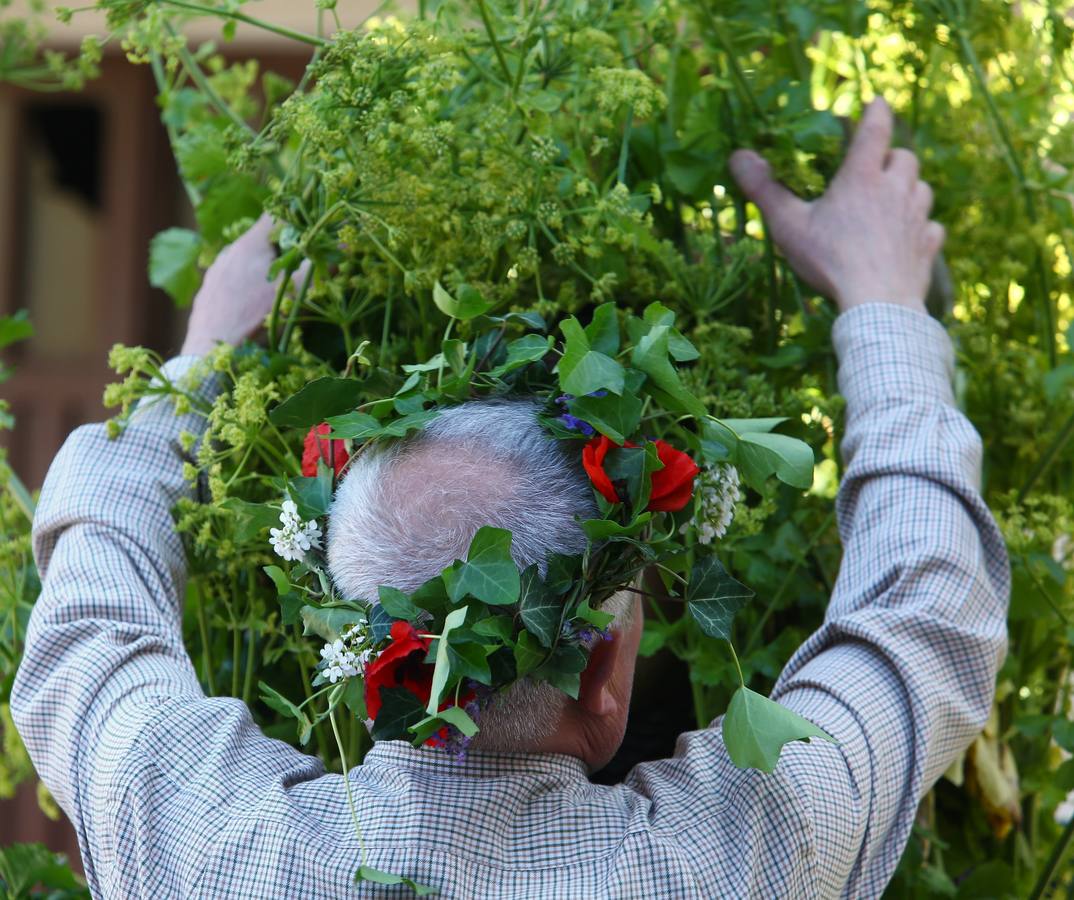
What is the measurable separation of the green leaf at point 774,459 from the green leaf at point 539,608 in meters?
0.19

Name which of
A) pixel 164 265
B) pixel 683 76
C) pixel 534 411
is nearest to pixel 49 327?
pixel 164 265

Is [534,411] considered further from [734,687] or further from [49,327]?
[49,327]

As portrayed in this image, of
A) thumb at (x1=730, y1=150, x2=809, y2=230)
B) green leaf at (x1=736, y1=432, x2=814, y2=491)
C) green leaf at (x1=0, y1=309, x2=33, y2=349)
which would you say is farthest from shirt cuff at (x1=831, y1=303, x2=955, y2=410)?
green leaf at (x1=0, y1=309, x2=33, y2=349)

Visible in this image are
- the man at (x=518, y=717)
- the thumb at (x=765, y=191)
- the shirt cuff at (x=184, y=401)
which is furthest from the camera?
the thumb at (x=765, y=191)

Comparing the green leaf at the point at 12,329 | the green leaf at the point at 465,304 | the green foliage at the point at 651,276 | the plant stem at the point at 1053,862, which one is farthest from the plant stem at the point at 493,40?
the plant stem at the point at 1053,862

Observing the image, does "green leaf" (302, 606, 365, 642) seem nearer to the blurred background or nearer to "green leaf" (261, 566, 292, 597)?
"green leaf" (261, 566, 292, 597)

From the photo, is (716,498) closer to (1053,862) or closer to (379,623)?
(379,623)

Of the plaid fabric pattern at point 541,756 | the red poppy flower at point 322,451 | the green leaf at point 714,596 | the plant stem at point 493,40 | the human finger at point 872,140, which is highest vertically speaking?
the plant stem at point 493,40

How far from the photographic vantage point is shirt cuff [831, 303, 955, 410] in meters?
1.11

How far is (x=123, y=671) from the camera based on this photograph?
97 cm

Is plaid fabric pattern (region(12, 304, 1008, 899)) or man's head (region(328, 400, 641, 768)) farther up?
A: man's head (region(328, 400, 641, 768))

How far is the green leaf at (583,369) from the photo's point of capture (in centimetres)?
84

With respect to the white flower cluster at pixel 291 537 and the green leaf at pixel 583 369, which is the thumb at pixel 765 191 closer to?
the green leaf at pixel 583 369

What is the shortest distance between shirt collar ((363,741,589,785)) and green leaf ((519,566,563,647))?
0.13 metres
